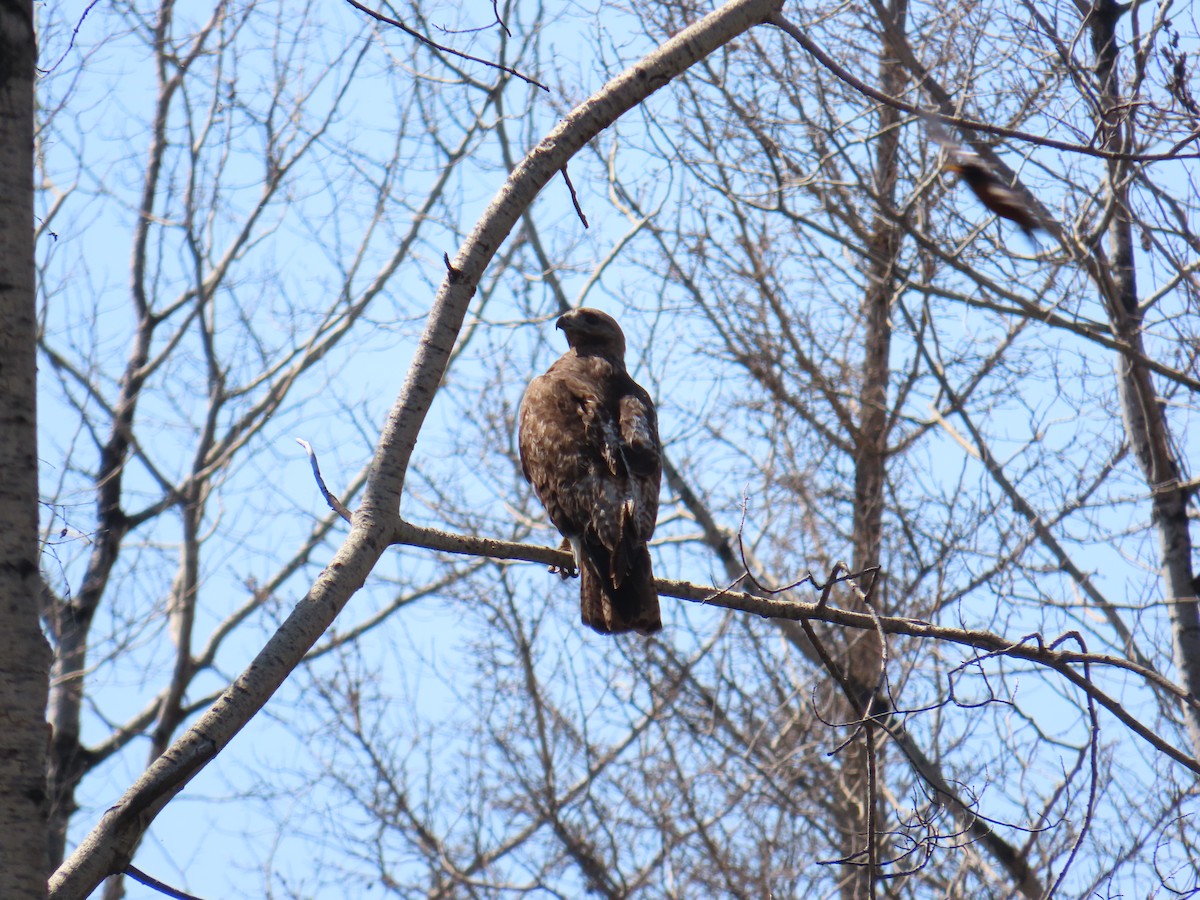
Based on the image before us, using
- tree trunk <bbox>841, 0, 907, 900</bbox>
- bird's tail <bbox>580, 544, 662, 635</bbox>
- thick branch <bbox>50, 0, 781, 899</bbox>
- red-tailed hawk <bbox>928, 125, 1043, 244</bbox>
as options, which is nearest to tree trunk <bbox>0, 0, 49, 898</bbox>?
thick branch <bbox>50, 0, 781, 899</bbox>

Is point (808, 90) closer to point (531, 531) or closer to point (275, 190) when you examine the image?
point (531, 531)

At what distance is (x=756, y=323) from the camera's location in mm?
9523

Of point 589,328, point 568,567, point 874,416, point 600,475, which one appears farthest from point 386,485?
point 874,416

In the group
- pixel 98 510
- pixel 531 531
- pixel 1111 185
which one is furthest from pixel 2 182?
pixel 98 510

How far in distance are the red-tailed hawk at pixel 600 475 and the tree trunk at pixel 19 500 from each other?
2.55 meters

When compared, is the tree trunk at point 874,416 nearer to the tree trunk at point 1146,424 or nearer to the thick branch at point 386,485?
the tree trunk at point 1146,424

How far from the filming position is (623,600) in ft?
15.2

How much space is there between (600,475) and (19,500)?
320cm

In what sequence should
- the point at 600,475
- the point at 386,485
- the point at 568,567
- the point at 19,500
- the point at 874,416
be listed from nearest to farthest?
the point at 19,500 < the point at 386,485 < the point at 568,567 < the point at 600,475 < the point at 874,416

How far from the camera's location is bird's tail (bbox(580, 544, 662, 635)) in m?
4.59

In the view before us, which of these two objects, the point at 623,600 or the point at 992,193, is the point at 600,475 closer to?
the point at 623,600

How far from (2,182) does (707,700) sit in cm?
752

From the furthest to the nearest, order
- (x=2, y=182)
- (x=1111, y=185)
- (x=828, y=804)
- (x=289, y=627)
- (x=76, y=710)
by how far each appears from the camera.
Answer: (x=76, y=710)
(x=828, y=804)
(x=1111, y=185)
(x=289, y=627)
(x=2, y=182)

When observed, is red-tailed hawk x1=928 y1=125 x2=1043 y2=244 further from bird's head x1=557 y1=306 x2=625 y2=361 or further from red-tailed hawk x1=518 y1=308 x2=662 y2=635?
bird's head x1=557 y1=306 x2=625 y2=361
